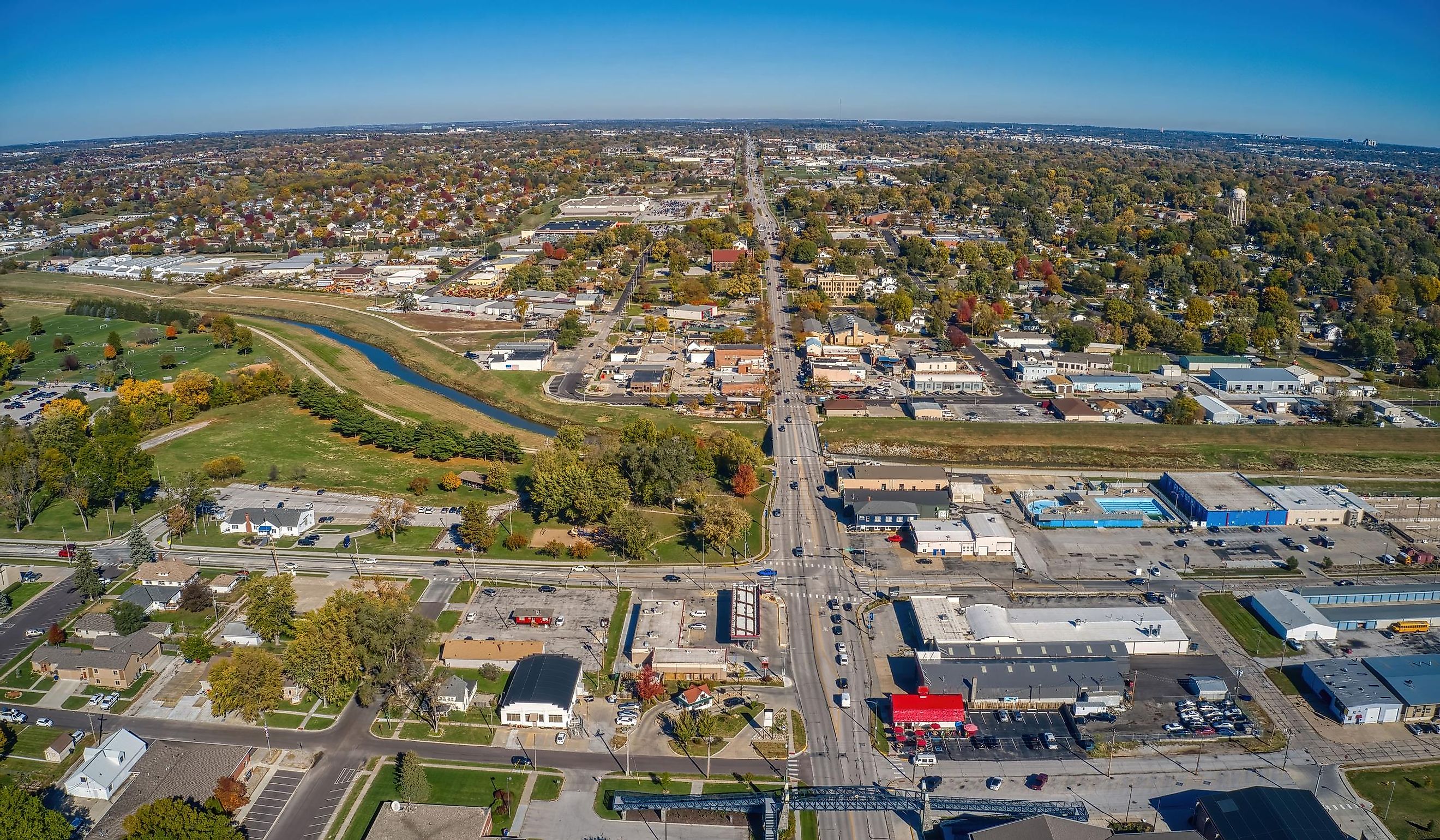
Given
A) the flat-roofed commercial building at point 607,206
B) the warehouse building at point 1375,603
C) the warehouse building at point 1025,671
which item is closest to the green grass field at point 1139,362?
the warehouse building at point 1375,603

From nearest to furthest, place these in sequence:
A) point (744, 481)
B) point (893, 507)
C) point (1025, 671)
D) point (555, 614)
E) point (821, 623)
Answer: point (1025, 671) → point (821, 623) → point (555, 614) → point (893, 507) → point (744, 481)

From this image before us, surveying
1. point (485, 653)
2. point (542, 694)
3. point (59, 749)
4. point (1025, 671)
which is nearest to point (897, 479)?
point (1025, 671)

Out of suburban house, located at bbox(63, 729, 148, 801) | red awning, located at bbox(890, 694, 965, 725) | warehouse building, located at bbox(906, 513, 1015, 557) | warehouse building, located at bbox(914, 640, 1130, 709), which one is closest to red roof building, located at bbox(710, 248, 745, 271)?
warehouse building, located at bbox(906, 513, 1015, 557)

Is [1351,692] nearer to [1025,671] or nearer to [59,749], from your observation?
[1025,671]

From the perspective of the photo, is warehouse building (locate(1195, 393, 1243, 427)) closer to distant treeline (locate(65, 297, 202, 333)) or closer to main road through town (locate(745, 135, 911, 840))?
main road through town (locate(745, 135, 911, 840))

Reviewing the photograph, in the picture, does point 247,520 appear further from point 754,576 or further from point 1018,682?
point 1018,682

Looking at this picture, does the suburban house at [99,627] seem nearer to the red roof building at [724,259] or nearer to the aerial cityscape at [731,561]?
the aerial cityscape at [731,561]
